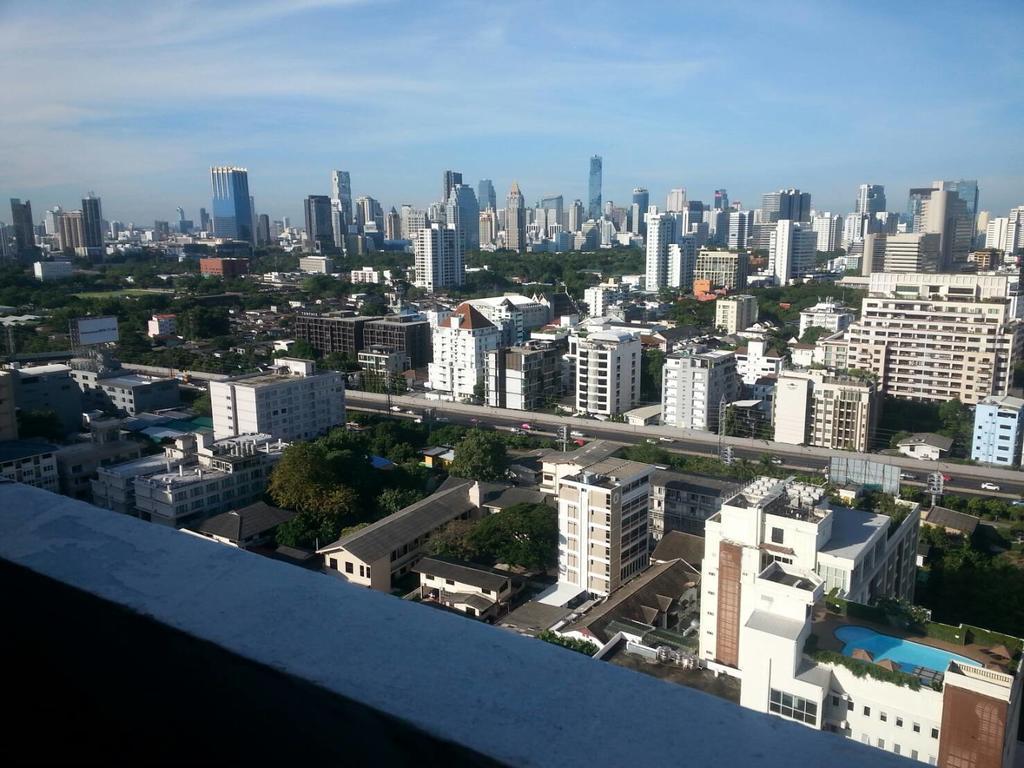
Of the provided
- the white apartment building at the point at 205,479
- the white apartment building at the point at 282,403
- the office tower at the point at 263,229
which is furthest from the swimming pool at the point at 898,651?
the office tower at the point at 263,229

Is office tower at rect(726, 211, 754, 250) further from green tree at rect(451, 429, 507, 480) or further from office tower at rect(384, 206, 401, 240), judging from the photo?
green tree at rect(451, 429, 507, 480)

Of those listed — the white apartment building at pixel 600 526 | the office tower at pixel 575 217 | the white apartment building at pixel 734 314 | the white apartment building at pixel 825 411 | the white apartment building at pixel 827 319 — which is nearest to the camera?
the white apartment building at pixel 600 526

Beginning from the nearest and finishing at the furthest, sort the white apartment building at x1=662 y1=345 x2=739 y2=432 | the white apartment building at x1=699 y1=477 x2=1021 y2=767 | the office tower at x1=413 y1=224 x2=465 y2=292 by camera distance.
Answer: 1. the white apartment building at x1=699 y1=477 x2=1021 y2=767
2. the white apartment building at x1=662 y1=345 x2=739 y2=432
3. the office tower at x1=413 y1=224 x2=465 y2=292

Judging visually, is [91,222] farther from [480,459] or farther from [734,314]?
[480,459]

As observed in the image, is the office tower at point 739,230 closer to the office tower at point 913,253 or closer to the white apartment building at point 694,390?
the office tower at point 913,253

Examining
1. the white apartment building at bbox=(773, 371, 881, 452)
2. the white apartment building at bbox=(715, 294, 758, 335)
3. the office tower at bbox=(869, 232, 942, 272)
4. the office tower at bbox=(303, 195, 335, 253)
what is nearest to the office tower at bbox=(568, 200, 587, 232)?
the office tower at bbox=(303, 195, 335, 253)

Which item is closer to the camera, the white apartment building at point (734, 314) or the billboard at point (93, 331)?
the billboard at point (93, 331)

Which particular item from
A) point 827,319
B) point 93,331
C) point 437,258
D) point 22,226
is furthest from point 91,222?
point 827,319

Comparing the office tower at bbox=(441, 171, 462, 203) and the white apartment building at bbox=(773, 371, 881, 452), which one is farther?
the office tower at bbox=(441, 171, 462, 203)
